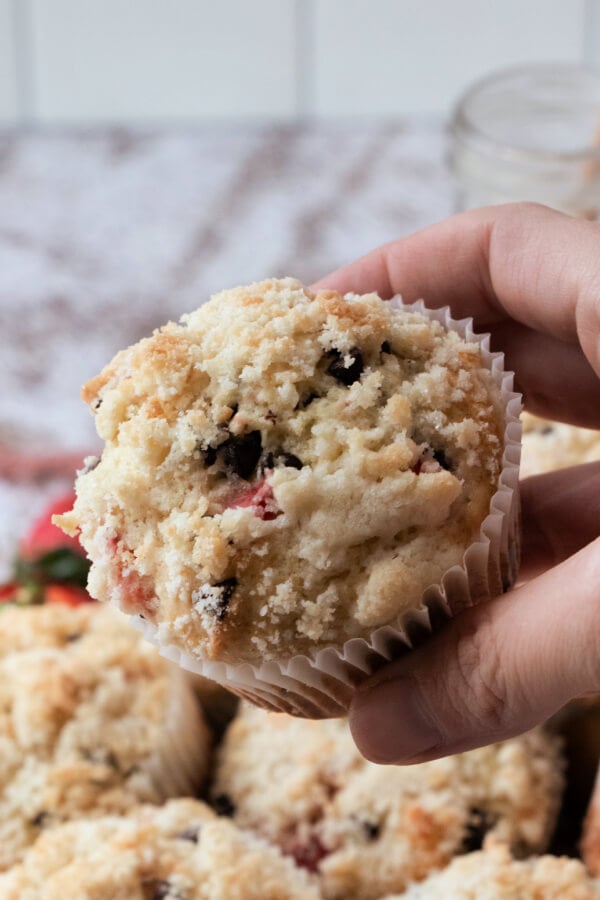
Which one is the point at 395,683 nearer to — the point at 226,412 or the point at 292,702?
the point at 292,702

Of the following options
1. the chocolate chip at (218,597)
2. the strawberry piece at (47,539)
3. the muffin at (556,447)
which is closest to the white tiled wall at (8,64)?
the strawberry piece at (47,539)

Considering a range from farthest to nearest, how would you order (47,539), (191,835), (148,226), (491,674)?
(148,226) < (47,539) < (191,835) < (491,674)

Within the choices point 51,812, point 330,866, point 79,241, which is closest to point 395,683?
point 330,866

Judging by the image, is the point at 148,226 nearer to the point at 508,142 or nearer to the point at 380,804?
the point at 508,142

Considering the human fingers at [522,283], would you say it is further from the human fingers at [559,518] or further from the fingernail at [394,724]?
the fingernail at [394,724]

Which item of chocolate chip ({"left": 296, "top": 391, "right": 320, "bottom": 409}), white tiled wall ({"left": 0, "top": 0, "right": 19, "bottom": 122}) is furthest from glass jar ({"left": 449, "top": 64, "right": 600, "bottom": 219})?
white tiled wall ({"left": 0, "top": 0, "right": 19, "bottom": 122})

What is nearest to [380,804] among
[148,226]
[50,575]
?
[50,575]

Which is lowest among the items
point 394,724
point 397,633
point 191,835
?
A: point 191,835
